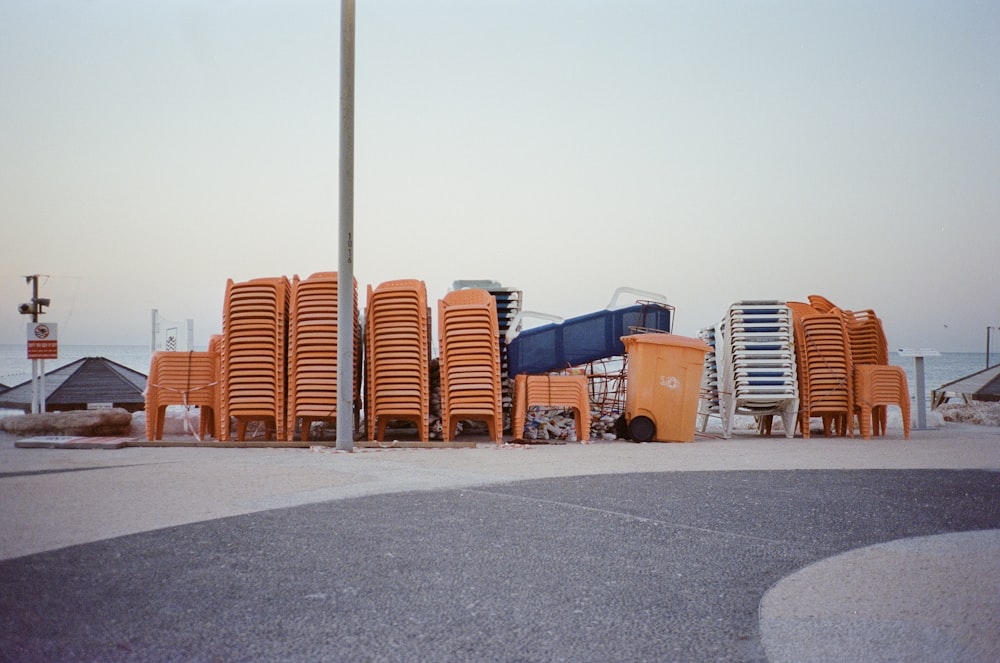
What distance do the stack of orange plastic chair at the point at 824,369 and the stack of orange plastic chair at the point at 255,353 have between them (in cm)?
719

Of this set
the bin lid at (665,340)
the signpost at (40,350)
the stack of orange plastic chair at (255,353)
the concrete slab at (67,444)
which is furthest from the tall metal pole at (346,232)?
the signpost at (40,350)

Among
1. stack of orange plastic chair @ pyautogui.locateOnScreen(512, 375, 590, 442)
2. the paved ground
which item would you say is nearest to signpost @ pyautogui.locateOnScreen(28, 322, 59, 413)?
the paved ground

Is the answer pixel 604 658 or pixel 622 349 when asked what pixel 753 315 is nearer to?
pixel 622 349

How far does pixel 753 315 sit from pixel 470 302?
4.19m

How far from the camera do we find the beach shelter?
15.0 metres

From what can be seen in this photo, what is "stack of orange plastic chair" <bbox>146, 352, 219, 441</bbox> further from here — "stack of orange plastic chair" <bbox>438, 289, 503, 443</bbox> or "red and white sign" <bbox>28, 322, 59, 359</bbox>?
"red and white sign" <bbox>28, 322, 59, 359</bbox>

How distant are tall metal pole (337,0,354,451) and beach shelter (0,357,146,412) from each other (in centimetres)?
744

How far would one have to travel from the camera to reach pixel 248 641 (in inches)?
111

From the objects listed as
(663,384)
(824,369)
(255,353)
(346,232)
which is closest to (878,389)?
(824,369)

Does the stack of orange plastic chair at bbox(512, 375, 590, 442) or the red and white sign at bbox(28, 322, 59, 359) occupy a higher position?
the red and white sign at bbox(28, 322, 59, 359)

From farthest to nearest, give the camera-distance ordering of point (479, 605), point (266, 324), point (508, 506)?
point (266, 324)
point (508, 506)
point (479, 605)

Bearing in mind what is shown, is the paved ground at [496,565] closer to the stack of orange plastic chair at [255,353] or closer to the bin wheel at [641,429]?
the stack of orange plastic chair at [255,353]

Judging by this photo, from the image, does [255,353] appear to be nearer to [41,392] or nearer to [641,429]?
[641,429]

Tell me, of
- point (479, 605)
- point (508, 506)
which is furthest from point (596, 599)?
point (508, 506)
